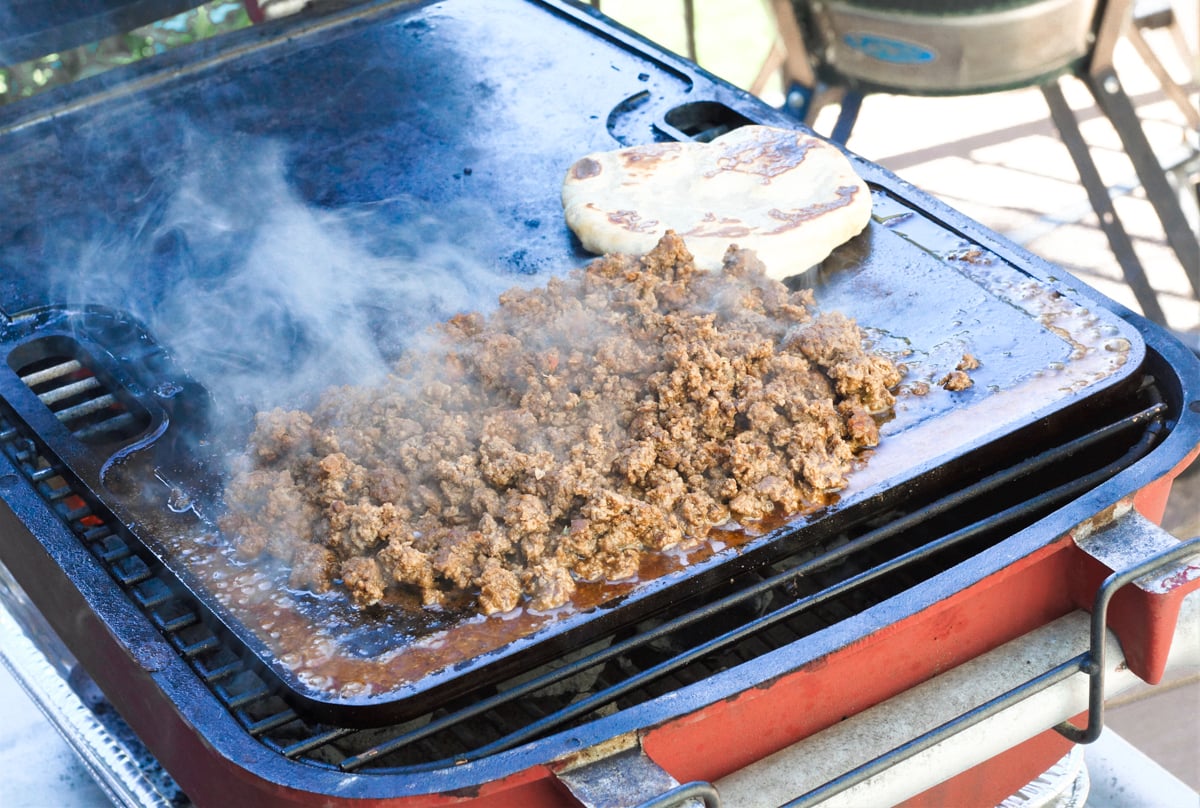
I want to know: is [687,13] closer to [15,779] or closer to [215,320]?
[215,320]

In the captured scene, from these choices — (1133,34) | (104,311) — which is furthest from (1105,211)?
(104,311)

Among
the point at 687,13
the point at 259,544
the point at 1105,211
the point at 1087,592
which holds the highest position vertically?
the point at 259,544

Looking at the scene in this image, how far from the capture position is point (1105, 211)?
179 inches

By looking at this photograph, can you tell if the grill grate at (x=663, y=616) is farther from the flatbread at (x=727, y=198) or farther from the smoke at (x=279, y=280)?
the flatbread at (x=727, y=198)

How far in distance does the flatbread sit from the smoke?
0.80 ft

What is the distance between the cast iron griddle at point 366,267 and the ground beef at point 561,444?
6 cm

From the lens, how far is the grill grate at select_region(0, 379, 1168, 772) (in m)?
1.71

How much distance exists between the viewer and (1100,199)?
455cm

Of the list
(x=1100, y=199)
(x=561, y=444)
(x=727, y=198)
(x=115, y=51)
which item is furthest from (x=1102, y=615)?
(x=115, y=51)

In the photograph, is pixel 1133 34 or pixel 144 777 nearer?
pixel 144 777

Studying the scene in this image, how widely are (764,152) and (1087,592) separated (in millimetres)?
1277

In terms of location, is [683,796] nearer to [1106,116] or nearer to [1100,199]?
[1106,116]

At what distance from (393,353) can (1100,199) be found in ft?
10.5

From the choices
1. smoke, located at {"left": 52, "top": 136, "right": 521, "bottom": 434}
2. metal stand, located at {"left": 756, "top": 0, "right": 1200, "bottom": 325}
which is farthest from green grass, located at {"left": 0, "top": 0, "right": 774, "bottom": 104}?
smoke, located at {"left": 52, "top": 136, "right": 521, "bottom": 434}
